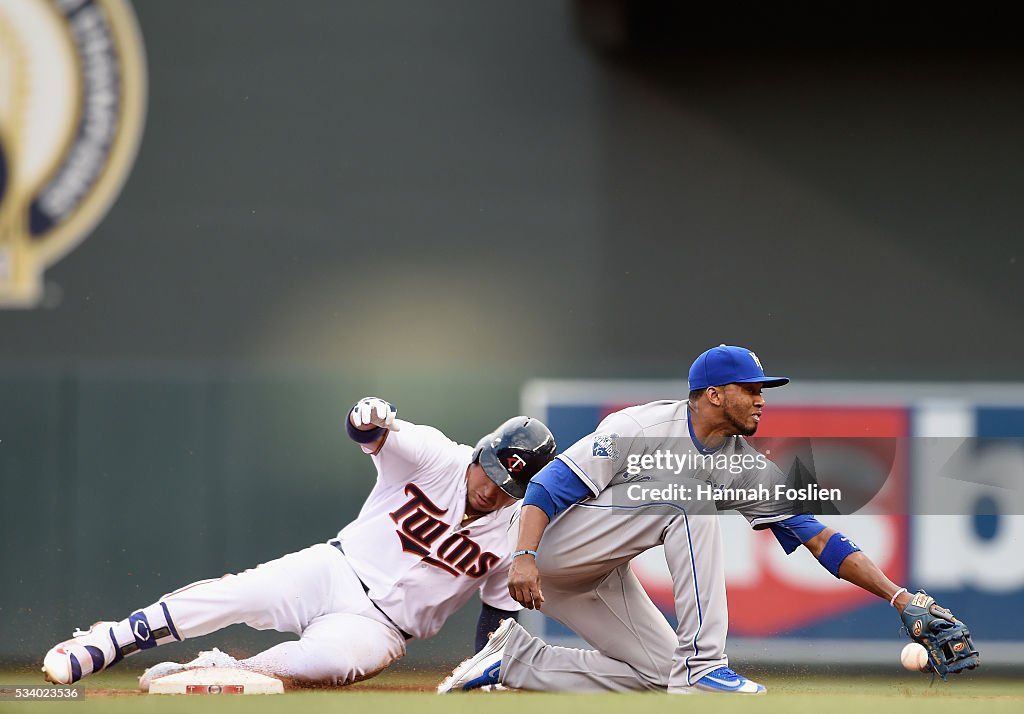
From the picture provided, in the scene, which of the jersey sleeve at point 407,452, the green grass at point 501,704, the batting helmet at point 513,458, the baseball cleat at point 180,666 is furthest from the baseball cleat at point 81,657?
the batting helmet at point 513,458

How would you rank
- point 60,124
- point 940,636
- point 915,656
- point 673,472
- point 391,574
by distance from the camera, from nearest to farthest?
1. point 940,636
2. point 915,656
3. point 673,472
4. point 391,574
5. point 60,124

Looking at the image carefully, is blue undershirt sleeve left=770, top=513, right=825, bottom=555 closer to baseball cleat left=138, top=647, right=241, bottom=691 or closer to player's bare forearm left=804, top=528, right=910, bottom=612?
player's bare forearm left=804, top=528, right=910, bottom=612

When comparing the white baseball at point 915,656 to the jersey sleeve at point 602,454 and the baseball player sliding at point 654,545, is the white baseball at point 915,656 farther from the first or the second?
the jersey sleeve at point 602,454

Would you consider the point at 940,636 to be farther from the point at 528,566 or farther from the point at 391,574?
the point at 391,574

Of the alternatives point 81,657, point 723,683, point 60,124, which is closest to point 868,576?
point 723,683

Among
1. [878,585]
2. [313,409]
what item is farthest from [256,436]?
[878,585]

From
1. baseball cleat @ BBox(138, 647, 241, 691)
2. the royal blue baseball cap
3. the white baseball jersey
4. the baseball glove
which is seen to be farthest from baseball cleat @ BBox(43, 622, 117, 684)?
the baseball glove

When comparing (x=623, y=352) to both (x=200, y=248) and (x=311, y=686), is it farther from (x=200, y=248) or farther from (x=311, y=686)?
(x=311, y=686)

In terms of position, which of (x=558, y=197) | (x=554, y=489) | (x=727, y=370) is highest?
(x=558, y=197)

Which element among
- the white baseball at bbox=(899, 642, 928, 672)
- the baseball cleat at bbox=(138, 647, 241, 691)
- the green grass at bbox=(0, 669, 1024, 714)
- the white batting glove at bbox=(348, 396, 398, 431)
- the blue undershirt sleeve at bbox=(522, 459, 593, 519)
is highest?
the white batting glove at bbox=(348, 396, 398, 431)
